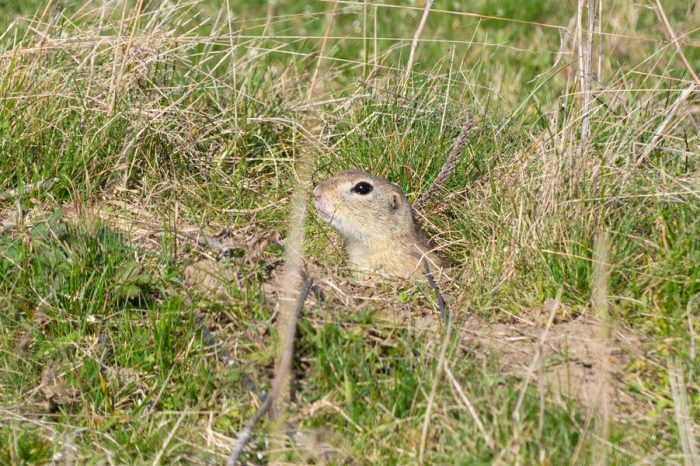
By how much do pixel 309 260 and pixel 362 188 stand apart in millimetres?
436

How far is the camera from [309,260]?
4715 millimetres

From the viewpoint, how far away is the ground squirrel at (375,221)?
15.8ft

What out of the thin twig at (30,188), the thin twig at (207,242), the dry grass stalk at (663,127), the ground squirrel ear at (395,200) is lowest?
A: the thin twig at (207,242)

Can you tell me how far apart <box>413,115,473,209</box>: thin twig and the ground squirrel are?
119 millimetres

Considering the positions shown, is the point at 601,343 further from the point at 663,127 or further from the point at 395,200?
the point at 395,200

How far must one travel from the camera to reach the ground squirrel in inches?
190

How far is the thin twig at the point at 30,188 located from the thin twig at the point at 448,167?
1748 millimetres

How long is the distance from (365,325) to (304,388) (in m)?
0.32

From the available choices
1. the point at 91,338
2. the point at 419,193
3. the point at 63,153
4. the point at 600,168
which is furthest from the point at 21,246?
the point at 600,168

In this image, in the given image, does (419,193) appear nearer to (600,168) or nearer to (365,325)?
(600,168)

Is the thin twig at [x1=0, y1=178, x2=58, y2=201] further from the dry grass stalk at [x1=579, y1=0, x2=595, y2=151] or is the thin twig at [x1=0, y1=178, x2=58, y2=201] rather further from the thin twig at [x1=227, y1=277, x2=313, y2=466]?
the dry grass stalk at [x1=579, y1=0, x2=595, y2=151]

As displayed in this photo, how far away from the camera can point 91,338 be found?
12.7 feet

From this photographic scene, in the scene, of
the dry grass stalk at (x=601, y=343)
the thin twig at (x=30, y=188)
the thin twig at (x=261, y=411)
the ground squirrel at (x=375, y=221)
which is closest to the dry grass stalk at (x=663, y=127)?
the dry grass stalk at (x=601, y=343)

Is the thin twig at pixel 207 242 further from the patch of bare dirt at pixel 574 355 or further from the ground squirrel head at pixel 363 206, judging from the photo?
the patch of bare dirt at pixel 574 355
